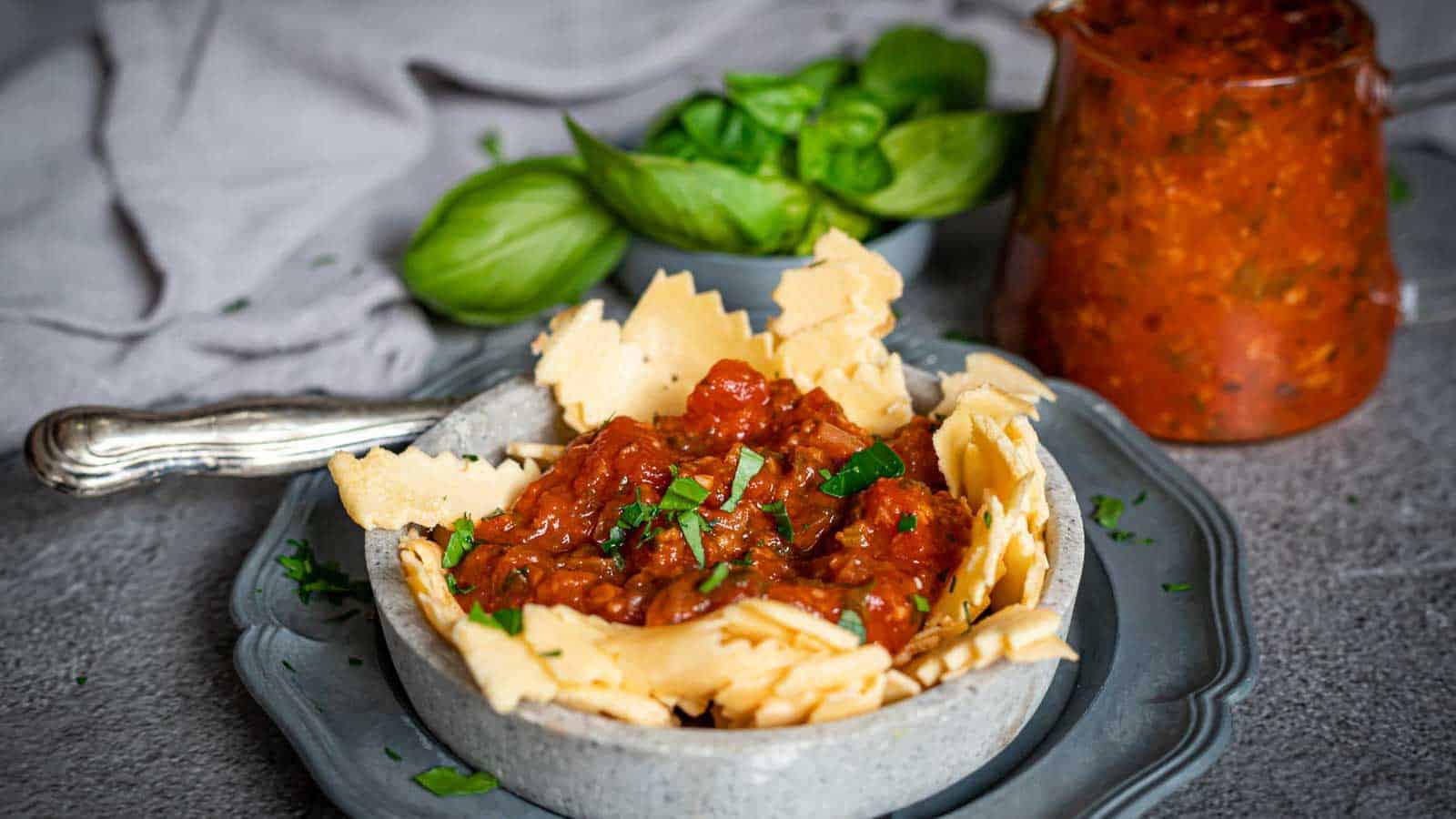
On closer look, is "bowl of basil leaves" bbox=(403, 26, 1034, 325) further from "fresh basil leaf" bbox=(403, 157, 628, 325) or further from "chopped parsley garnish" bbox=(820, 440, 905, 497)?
"chopped parsley garnish" bbox=(820, 440, 905, 497)

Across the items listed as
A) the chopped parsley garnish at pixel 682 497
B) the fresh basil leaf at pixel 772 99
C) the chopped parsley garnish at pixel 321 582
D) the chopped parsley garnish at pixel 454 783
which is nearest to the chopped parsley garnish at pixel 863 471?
the chopped parsley garnish at pixel 682 497

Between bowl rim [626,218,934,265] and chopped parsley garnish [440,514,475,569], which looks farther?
bowl rim [626,218,934,265]

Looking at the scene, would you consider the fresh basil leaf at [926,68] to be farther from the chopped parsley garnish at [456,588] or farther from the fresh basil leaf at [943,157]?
the chopped parsley garnish at [456,588]

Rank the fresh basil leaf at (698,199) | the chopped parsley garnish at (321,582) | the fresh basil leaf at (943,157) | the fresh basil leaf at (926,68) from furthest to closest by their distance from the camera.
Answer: the fresh basil leaf at (926,68) < the fresh basil leaf at (943,157) < the fresh basil leaf at (698,199) < the chopped parsley garnish at (321,582)

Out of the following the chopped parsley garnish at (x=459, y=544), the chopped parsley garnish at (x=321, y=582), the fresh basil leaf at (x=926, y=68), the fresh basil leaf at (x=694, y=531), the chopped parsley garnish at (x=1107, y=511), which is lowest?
the chopped parsley garnish at (x=321, y=582)

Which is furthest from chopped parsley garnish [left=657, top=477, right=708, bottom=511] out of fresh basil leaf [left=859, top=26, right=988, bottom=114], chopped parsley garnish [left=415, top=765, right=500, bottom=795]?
fresh basil leaf [left=859, top=26, right=988, bottom=114]

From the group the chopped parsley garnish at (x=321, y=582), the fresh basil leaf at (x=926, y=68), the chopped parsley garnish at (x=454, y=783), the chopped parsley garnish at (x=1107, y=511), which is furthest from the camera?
the fresh basil leaf at (x=926, y=68)
